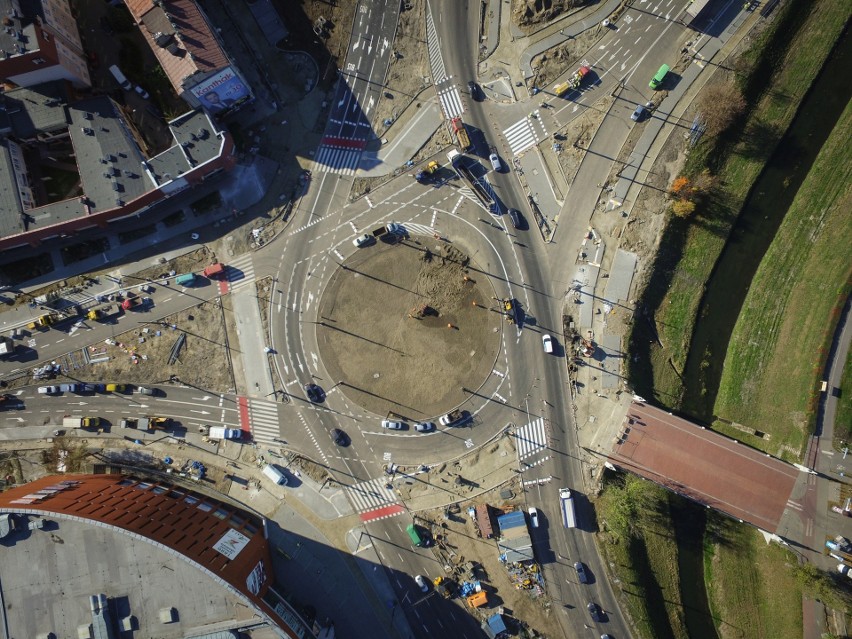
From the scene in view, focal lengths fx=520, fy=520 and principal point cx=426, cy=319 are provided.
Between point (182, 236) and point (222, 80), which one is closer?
point (222, 80)

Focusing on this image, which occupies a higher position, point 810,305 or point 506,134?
point 506,134

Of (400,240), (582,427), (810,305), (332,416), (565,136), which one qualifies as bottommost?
(582,427)

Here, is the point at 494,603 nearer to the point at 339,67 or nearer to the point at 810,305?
the point at 810,305

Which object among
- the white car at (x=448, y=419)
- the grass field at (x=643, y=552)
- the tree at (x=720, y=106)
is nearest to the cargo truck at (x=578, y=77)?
the tree at (x=720, y=106)

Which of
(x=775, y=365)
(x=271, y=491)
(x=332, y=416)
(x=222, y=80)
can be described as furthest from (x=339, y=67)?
(x=775, y=365)

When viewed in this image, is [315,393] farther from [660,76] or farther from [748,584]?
[748,584]

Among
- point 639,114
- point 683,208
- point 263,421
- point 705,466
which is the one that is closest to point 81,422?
point 263,421

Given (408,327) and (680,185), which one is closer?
(680,185)
